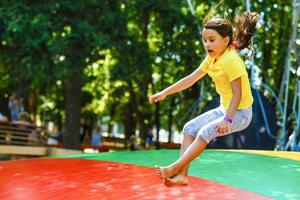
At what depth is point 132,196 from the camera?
3.97 meters

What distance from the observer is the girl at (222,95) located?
3486mm

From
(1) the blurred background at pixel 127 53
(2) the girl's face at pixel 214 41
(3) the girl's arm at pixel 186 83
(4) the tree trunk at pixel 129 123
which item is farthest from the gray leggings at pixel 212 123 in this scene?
(4) the tree trunk at pixel 129 123

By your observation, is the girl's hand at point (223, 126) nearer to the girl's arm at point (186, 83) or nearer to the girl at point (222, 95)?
the girl at point (222, 95)

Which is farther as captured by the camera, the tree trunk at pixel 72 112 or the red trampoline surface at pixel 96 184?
the tree trunk at pixel 72 112

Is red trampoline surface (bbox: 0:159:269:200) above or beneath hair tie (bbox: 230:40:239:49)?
beneath

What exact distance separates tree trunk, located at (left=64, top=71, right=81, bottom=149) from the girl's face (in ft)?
26.7

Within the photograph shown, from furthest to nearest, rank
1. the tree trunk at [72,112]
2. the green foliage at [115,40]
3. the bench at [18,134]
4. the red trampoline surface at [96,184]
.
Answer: the tree trunk at [72,112] < the bench at [18,134] < the green foliage at [115,40] < the red trampoline surface at [96,184]

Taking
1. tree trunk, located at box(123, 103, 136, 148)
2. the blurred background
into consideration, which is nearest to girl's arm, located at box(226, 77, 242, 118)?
the blurred background

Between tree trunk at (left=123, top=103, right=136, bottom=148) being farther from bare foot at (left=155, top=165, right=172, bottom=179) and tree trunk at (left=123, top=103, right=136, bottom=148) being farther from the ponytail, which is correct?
bare foot at (left=155, top=165, right=172, bottom=179)

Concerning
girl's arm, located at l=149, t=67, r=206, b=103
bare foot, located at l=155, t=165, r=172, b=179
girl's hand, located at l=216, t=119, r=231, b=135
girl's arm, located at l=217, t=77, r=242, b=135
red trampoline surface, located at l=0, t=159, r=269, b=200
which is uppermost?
girl's arm, located at l=149, t=67, r=206, b=103

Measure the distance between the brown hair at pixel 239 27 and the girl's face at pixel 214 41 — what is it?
24 mm

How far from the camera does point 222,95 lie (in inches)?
145

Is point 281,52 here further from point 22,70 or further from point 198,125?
point 198,125

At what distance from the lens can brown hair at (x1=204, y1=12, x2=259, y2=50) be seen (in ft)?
11.6
